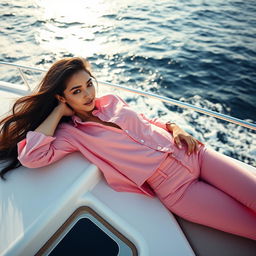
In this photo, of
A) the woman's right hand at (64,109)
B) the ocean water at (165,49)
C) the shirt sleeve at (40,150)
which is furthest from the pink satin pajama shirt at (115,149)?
the ocean water at (165,49)

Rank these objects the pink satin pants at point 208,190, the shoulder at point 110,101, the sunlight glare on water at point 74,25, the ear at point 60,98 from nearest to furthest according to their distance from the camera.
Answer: the pink satin pants at point 208,190, the ear at point 60,98, the shoulder at point 110,101, the sunlight glare on water at point 74,25

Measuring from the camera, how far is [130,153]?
5.35ft

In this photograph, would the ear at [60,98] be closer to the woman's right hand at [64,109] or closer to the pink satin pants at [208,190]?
the woman's right hand at [64,109]

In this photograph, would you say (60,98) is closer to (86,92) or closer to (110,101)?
(86,92)

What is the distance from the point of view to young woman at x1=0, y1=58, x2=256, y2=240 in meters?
1.47

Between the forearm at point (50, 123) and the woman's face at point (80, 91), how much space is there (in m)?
0.13

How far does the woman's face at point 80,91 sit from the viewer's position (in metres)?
1.72

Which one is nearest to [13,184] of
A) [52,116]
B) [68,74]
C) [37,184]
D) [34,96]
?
[37,184]

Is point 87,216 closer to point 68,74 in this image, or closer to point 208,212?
point 208,212

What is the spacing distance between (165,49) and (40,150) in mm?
5520

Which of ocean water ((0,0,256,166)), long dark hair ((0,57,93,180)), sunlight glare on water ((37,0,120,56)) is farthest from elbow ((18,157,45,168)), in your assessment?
sunlight glare on water ((37,0,120,56))

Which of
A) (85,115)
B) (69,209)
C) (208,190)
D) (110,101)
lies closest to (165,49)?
(110,101)

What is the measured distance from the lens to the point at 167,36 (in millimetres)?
6879

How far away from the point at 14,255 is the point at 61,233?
0.85 feet
